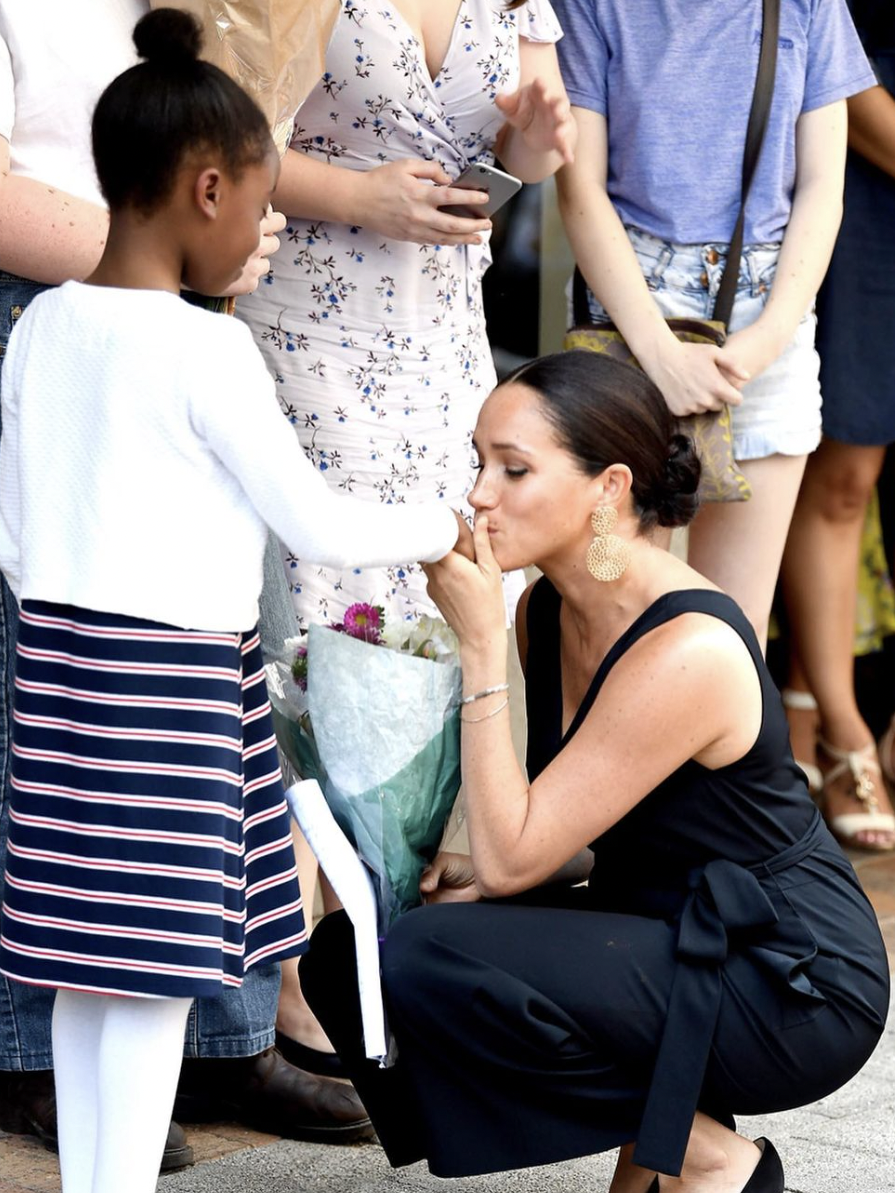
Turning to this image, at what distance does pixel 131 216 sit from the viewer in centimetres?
200

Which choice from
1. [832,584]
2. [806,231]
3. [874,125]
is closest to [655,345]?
[806,231]

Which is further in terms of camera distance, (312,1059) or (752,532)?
(752,532)

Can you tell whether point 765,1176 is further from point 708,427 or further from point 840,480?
point 840,480

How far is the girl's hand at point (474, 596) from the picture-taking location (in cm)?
232

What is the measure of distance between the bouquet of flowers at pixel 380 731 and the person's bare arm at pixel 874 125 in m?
2.20

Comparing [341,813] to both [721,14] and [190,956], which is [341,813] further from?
[721,14]

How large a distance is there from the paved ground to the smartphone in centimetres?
157

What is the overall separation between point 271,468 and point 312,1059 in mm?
1277

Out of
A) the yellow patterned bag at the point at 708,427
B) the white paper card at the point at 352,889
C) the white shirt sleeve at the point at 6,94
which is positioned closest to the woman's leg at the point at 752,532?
the yellow patterned bag at the point at 708,427

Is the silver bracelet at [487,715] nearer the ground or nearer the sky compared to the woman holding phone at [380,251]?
nearer the ground

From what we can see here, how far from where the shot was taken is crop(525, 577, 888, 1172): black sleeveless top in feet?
7.34

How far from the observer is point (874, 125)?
402 centimetres

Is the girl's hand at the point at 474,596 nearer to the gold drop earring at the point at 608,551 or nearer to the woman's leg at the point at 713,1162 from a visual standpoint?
the gold drop earring at the point at 608,551

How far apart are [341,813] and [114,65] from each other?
43.0 inches
